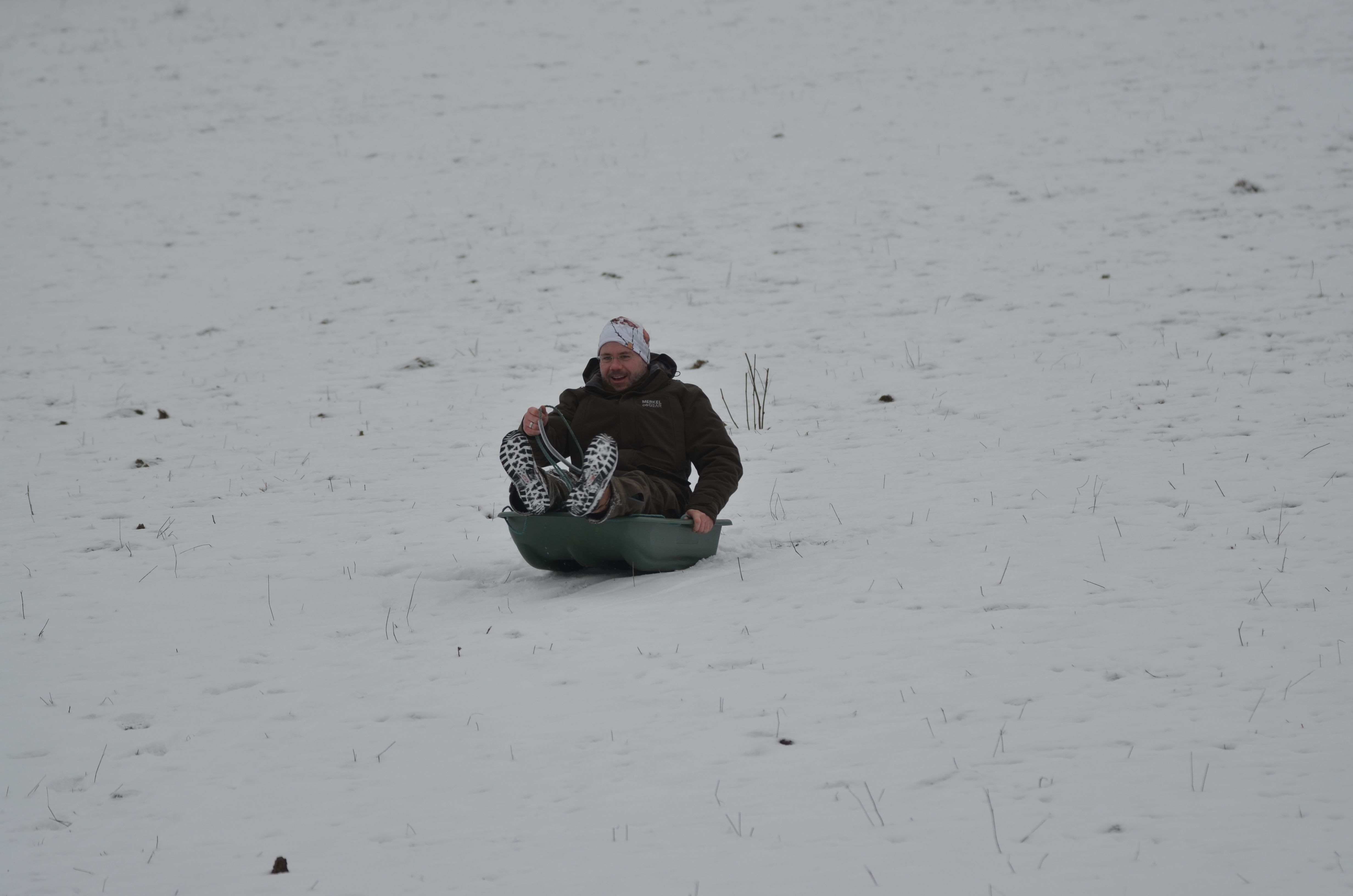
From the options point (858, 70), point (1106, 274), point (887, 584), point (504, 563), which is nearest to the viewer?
point (887, 584)

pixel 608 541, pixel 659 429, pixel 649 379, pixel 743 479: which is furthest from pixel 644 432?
pixel 743 479

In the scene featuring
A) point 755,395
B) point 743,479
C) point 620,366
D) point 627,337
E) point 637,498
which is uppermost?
point 627,337

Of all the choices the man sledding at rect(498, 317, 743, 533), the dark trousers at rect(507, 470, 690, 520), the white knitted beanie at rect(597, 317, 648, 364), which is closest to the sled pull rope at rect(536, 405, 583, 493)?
the man sledding at rect(498, 317, 743, 533)

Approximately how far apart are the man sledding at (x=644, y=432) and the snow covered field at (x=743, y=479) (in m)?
0.46

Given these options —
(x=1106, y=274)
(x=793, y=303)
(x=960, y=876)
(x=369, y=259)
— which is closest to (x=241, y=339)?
(x=369, y=259)

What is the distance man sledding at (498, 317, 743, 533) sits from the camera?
5.70m

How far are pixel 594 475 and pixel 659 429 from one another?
0.74 meters

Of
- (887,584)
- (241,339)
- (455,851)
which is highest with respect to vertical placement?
(455,851)

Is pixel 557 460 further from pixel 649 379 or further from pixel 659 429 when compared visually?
pixel 649 379

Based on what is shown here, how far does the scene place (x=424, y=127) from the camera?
18891mm

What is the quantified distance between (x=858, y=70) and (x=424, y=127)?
793 cm

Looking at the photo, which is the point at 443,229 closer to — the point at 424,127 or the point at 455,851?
the point at 424,127

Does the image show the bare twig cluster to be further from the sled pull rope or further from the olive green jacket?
the sled pull rope

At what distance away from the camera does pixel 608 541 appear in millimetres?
5668
